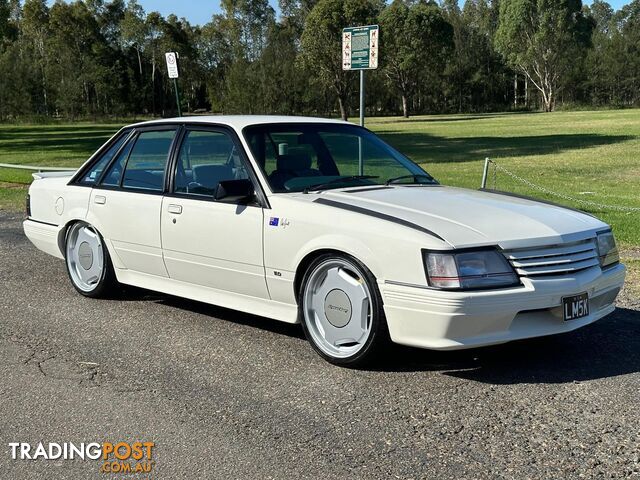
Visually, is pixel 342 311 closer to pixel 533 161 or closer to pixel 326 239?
pixel 326 239

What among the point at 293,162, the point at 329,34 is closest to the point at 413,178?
the point at 293,162

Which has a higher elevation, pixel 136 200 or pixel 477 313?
pixel 136 200

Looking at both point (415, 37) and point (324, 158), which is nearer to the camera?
point (324, 158)

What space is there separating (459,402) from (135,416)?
1.74 metres

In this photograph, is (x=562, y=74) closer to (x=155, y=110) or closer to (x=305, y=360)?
(x=155, y=110)

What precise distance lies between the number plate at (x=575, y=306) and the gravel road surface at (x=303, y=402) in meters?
0.37

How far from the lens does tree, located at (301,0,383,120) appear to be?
2331 inches

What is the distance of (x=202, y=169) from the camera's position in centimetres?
566

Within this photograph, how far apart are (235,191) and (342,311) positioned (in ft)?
3.71

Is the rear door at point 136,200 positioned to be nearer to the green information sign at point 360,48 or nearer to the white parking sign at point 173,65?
the green information sign at point 360,48

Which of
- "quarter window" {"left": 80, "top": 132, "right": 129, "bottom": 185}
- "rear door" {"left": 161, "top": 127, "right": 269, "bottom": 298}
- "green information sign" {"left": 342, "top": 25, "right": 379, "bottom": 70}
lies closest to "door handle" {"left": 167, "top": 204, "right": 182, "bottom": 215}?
"rear door" {"left": 161, "top": 127, "right": 269, "bottom": 298}

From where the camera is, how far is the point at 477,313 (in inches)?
163

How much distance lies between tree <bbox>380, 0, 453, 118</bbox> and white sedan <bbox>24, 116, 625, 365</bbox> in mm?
67629

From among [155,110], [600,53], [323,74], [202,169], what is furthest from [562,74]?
[202,169]
